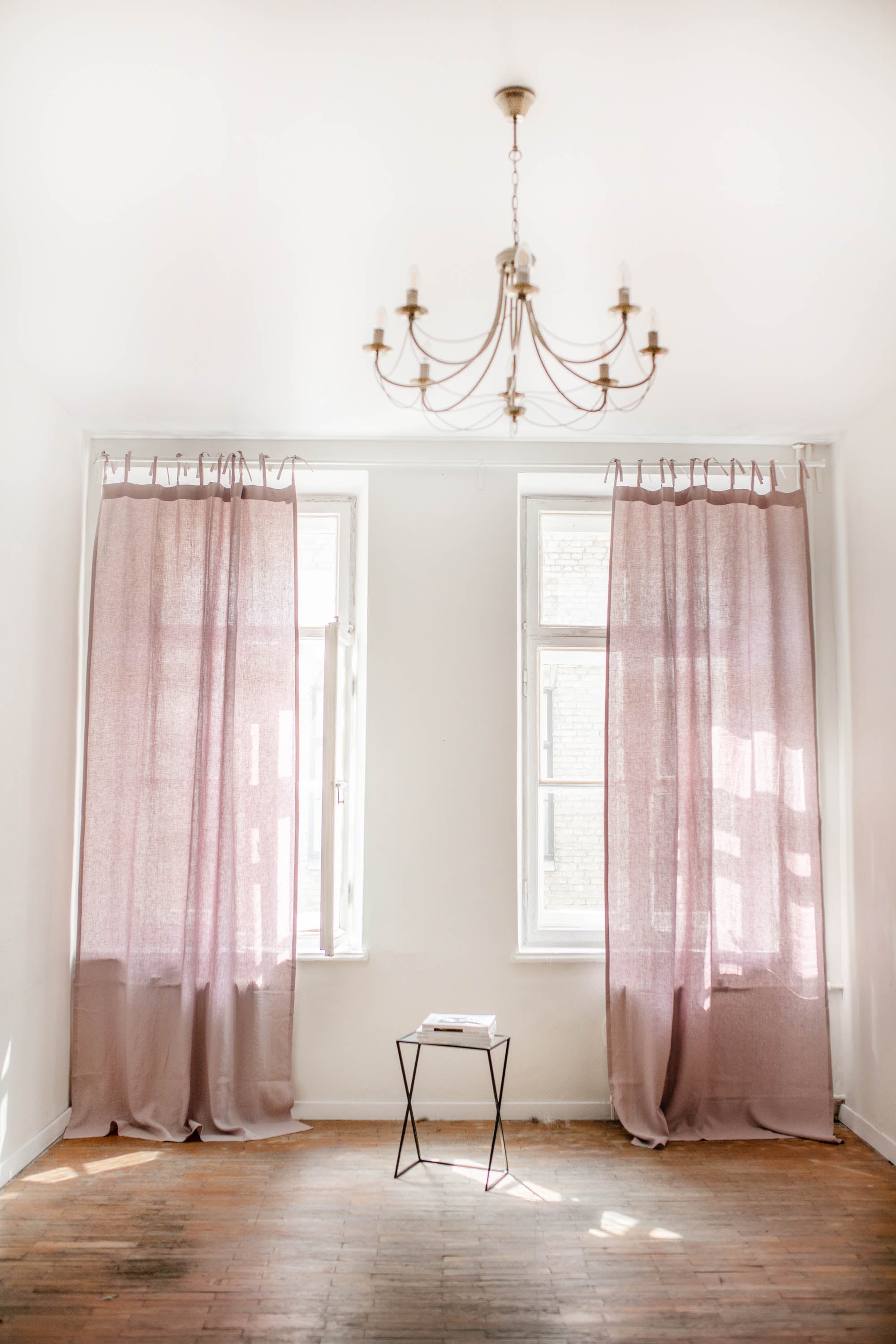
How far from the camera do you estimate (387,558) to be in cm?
399

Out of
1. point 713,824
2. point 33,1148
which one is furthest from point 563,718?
point 33,1148

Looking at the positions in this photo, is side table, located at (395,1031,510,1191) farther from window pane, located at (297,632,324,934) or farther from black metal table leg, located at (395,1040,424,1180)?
window pane, located at (297,632,324,934)

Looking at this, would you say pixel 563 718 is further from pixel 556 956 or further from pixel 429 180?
pixel 429 180

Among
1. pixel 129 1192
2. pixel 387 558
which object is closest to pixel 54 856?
pixel 129 1192

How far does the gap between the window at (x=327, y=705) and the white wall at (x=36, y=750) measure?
910 millimetres

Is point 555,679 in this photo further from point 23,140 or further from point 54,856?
point 23,140

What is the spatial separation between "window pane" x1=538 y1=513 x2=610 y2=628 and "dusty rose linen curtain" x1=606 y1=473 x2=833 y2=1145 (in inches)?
13.3

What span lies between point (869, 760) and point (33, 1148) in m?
3.37

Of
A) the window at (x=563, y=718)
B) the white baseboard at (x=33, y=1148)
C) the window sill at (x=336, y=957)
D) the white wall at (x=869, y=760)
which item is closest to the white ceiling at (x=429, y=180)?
the white wall at (x=869, y=760)

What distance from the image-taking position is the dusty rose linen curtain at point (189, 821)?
362 centimetres

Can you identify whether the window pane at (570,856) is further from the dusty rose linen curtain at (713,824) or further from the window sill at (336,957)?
the window sill at (336,957)

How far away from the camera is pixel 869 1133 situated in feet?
11.6

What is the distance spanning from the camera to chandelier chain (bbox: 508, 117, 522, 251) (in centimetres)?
214

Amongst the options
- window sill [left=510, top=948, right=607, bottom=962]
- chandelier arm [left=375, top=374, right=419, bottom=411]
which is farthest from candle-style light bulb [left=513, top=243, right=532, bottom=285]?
window sill [left=510, top=948, right=607, bottom=962]
